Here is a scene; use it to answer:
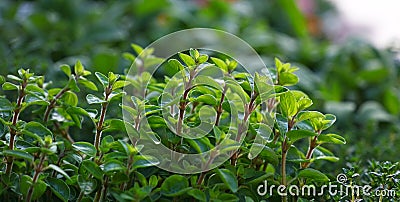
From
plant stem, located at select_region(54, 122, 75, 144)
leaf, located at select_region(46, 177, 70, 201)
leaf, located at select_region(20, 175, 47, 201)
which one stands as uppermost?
Answer: plant stem, located at select_region(54, 122, 75, 144)

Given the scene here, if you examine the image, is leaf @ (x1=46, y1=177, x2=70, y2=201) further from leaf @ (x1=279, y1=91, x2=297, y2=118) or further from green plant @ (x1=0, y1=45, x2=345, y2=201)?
leaf @ (x1=279, y1=91, x2=297, y2=118)

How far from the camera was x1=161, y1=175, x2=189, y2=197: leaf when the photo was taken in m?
0.74

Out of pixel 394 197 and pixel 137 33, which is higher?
pixel 137 33

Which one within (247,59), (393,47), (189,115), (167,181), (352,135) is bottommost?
(167,181)

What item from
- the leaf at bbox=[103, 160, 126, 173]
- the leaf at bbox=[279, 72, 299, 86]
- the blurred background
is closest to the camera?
the leaf at bbox=[103, 160, 126, 173]

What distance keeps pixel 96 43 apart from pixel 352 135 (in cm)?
90

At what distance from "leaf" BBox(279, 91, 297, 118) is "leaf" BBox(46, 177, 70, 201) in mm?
313

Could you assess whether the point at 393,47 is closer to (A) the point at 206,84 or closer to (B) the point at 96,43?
(B) the point at 96,43

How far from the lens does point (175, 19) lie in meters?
1.91

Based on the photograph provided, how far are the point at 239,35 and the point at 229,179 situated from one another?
4.00 ft

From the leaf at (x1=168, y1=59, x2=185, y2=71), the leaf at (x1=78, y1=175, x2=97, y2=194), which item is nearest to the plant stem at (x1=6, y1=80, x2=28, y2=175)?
the leaf at (x1=78, y1=175, x2=97, y2=194)

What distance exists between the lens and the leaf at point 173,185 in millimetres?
742

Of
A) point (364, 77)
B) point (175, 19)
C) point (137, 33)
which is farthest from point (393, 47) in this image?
point (137, 33)

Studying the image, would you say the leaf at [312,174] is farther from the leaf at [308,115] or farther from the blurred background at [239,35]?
the blurred background at [239,35]
